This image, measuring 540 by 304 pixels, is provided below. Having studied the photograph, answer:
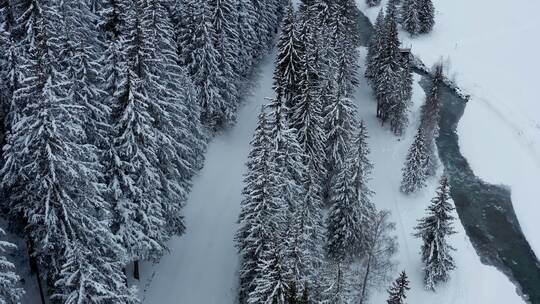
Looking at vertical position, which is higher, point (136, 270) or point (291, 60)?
point (291, 60)

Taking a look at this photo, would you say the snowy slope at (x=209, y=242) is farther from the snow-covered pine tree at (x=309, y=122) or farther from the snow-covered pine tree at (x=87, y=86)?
the snow-covered pine tree at (x=87, y=86)

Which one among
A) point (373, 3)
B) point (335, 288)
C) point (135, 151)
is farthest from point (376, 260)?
point (373, 3)

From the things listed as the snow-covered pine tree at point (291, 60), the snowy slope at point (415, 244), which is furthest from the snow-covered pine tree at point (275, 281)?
the snow-covered pine tree at point (291, 60)

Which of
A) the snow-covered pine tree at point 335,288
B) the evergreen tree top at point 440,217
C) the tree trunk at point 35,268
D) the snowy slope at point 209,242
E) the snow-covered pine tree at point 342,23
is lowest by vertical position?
the snowy slope at point 209,242

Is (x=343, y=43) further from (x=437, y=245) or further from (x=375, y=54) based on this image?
(x=437, y=245)

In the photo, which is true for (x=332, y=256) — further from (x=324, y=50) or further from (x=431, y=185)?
(x=324, y=50)

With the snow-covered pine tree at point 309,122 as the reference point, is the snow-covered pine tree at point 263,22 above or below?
below
